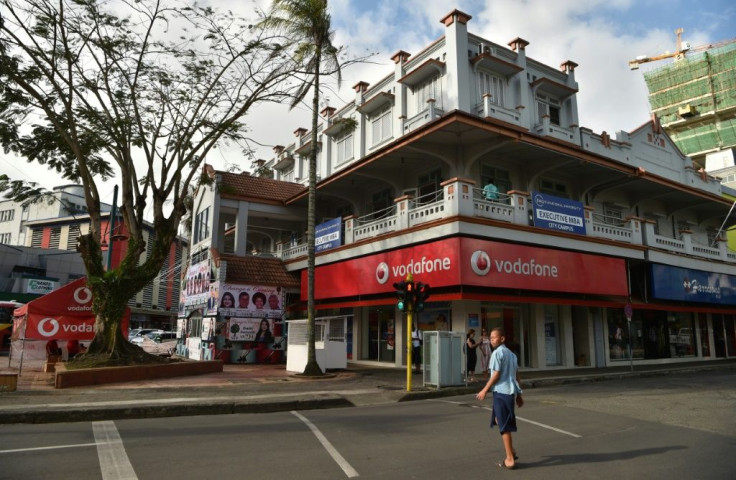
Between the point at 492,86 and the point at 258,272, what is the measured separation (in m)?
13.9

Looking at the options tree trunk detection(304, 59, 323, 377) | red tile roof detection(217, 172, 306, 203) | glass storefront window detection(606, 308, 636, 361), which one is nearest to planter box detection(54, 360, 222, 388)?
tree trunk detection(304, 59, 323, 377)

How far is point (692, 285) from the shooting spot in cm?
2370

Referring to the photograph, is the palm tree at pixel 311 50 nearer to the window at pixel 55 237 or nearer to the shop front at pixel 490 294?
the shop front at pixel 490 294

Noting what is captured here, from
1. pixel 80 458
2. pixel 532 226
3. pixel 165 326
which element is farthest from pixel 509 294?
pixel 165 326

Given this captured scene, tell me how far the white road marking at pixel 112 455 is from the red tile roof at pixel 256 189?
62.0ft

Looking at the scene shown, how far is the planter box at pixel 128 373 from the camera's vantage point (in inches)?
521

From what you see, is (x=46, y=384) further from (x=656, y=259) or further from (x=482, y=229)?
(x=656, y=259)

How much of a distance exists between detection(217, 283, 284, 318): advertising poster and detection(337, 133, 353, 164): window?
7847mm

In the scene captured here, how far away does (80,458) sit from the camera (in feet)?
20.5

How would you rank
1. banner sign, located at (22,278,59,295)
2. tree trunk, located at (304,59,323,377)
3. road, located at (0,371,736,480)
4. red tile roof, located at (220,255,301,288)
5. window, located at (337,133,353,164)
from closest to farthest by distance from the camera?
road, located at (0,371,736,480) < tree trunk, located at (304,59,323,377) < red tile roof, located at (220,255,301,288) < window, located at (337,133,353,164) < banner sign, located at (22,278,59,295)

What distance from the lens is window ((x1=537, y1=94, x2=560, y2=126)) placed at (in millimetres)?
22625

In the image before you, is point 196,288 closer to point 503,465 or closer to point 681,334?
point 503,465

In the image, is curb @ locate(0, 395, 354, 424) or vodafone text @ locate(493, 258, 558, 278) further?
vodafone text @ locate(493, 258, 558, 278)

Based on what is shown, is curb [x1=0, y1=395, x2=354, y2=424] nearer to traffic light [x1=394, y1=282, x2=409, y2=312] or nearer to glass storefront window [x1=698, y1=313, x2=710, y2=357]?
traffic light [x1=394, y1=282, x2=409, y2=312]
